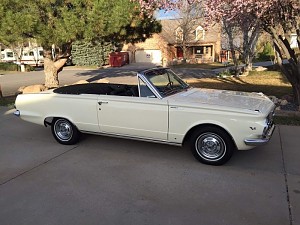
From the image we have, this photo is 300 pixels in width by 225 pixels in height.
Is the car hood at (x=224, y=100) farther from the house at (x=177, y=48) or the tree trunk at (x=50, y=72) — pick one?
the house at (x=177, y=48)

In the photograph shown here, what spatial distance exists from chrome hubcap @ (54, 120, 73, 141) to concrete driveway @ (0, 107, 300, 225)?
0.20 meters

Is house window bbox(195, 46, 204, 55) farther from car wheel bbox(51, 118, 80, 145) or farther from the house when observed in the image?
car wheel bbox(51, 118, 80, 145)

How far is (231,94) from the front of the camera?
A: 16.8 ft

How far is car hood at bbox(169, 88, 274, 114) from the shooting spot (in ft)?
14.1

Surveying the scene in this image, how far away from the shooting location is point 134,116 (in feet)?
15.6

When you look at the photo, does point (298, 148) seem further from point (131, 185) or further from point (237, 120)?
point (131, 185)

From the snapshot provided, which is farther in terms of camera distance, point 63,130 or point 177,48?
point 177,48

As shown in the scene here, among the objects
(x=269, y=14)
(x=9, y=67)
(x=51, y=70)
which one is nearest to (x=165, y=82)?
(x=269, y=14)

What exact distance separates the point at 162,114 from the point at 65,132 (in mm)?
2037

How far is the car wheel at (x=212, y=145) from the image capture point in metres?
4.29

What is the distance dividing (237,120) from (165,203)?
5.13 feet

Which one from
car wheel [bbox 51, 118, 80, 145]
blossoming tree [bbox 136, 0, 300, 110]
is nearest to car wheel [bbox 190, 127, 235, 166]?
car wheel [bbox 51, 118, 80, 145]

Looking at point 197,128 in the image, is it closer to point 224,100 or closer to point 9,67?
point 224,100

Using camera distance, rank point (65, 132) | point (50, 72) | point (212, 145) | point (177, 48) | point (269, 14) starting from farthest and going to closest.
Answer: point (177, 48), point (50, 72), point (269, 14), point (65, 132), point (212, 145)
